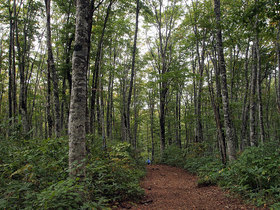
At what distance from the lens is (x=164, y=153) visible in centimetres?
1576

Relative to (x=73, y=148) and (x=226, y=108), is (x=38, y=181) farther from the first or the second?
(x=226, y=108)

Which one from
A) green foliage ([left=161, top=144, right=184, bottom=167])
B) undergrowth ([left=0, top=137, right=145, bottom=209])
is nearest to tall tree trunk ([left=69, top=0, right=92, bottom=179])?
undergrowth ([left=0, top=137, right=145, bottom=209])

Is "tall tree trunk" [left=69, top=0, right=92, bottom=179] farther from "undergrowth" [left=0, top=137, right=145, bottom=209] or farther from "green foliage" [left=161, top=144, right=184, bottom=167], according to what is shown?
"green foliage" [left=161, top=144, right=184, bottom=167]

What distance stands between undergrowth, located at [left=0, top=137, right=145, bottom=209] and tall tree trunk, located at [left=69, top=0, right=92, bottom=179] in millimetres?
444

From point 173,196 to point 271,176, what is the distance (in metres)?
3.02

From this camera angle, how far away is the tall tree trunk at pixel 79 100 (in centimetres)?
361

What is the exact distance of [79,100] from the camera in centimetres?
385

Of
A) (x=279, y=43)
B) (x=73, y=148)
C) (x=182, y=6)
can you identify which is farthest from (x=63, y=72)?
(x=279, y=43)

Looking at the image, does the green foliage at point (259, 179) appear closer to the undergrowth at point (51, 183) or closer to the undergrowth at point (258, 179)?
the undergrowth at point (258, 179)

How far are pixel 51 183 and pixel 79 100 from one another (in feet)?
5.91

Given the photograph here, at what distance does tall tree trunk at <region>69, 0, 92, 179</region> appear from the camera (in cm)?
→ 361

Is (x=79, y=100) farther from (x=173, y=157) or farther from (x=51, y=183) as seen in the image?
(x=173, y=157)

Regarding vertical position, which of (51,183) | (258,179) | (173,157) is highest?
(51,183)

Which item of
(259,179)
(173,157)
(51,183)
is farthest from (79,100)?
(173,157)
